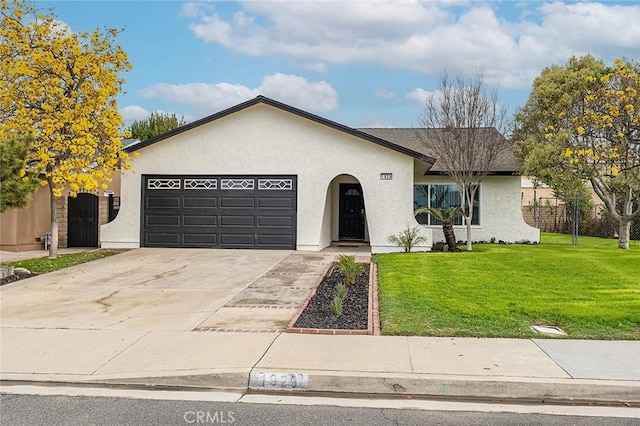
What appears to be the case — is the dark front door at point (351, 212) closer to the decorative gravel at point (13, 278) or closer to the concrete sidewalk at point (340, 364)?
the decorative gravel at point (13, 278)

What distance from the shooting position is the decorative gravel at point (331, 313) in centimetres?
735

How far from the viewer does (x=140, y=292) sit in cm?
985

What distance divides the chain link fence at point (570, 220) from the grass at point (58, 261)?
774 inches

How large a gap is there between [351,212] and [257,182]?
4909mm

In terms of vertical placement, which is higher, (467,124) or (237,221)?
(467,124)

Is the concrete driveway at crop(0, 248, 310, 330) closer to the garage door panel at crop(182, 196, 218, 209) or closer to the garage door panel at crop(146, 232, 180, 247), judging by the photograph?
the garage door panel at crop(146, 232, 180, 247)

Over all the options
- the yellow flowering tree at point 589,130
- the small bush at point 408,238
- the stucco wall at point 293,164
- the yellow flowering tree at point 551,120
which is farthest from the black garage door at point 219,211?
the yellow flowering tree at point 589,130

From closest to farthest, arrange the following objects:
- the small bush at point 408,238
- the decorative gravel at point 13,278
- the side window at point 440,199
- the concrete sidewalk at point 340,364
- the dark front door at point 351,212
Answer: the concrete sidewalk at point 340,364 → the decorative gravel at point 13,278 → the small bush at point 408,238 → the side window at point 440,199 → the dark front door at point 351,212

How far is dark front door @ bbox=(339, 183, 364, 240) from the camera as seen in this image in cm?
1977

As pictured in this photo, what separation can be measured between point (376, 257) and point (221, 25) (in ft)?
26.3

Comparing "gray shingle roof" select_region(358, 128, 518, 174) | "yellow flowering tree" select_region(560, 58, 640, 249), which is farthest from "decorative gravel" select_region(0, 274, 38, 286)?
"gray shingle roof" select_region(358, 128, 518, 174)

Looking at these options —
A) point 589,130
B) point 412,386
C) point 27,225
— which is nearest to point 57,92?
point 27,225

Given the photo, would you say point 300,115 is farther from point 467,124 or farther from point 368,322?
point 368,322

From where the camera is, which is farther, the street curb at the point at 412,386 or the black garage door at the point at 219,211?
the black garage door at the point at 219,211
